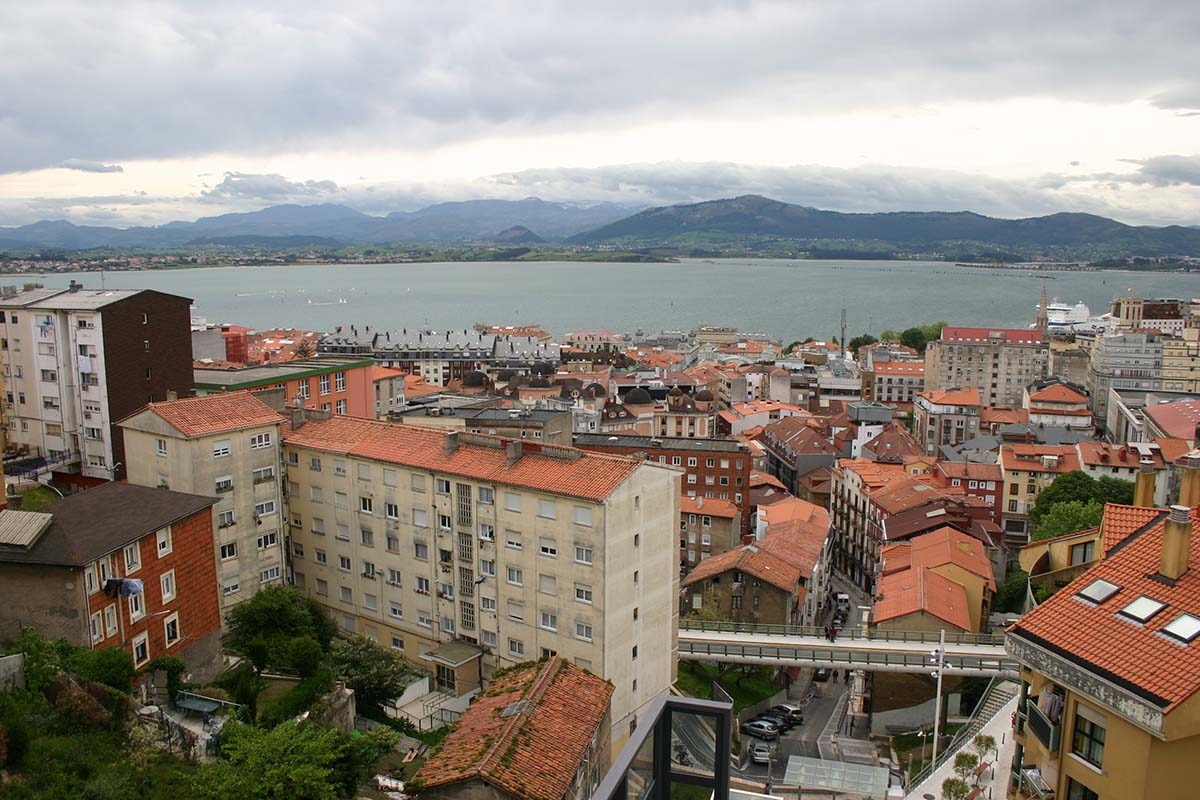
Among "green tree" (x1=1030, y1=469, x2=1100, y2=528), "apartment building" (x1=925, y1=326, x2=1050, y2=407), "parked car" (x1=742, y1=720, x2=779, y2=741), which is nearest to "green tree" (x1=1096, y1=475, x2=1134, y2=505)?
"green tree" (x1=1030, y1=469, x2=1100, y2=528)

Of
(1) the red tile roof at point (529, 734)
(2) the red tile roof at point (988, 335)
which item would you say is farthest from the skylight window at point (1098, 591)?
(2) the red tile roof at point (988, 335)

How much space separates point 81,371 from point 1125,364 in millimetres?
90898

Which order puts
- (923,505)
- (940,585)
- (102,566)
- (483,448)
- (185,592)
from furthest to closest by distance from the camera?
(923,505), (940,585), (483,448), (185,592), (102,566)

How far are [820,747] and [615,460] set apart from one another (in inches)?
470

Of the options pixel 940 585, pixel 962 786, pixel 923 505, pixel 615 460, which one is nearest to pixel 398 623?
pixel 615 460

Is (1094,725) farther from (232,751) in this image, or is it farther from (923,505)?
(923,505)

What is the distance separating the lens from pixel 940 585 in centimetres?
3234

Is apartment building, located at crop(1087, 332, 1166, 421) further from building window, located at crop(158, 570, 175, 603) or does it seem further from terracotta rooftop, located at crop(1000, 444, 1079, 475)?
building window, located at crop(158, 570, 175, 603)

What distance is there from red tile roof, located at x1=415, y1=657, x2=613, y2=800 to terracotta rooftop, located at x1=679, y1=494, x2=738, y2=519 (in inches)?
1024

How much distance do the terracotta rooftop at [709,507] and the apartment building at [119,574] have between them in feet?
89.5

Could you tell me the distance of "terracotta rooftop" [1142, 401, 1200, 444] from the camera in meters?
56.2

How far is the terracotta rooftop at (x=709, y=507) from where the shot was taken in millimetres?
44812

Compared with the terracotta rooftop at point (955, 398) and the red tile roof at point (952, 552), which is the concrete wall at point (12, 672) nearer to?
the red tile roof at point (952, 552)

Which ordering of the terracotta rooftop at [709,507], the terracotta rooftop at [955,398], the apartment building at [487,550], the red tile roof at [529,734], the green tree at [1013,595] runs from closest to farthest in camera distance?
the red tile roof at [529,734]
the apartment building at [487,550]
the green tree at [1013,595]
the terracotta rooftop at [709,507]
the terracotta rooftop at [955,398]
